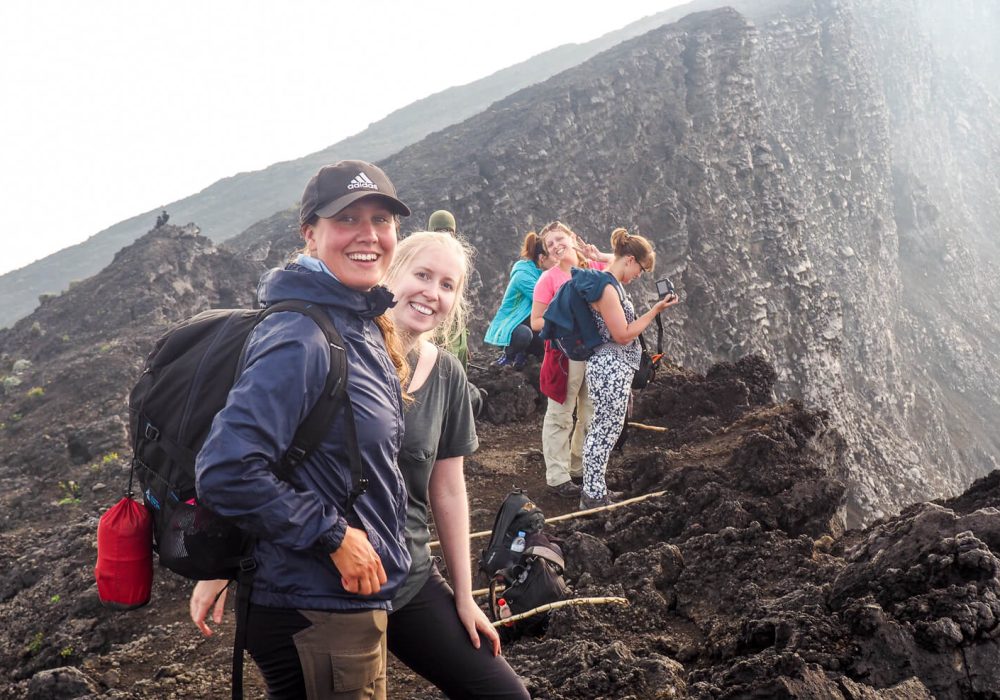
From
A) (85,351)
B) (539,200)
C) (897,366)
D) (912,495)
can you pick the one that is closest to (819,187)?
(897,366)

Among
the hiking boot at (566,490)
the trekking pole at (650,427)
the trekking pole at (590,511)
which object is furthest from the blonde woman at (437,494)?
the trekking pole at (650,427)

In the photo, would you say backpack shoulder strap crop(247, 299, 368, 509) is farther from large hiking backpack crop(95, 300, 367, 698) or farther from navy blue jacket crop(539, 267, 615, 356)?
navy blue jacket crop(539, 267, 615, 356)

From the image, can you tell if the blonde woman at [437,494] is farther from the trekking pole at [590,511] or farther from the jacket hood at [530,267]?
the jacket hood at [530,267]

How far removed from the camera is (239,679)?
1.93 m

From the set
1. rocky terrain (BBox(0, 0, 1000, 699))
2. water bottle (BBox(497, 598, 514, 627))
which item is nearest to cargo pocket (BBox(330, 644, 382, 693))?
rocky terrain (BBox(0, 0, 1000, 699))

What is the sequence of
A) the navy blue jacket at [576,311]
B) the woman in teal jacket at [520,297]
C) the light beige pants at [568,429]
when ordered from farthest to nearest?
the woman in teal jacket at [520,297], the light beige pants at [568,429], the navy blue jacket at [576,311]

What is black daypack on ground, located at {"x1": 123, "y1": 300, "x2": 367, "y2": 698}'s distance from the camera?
1752 mm

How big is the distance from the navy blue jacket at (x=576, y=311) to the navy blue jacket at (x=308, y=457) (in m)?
3.90

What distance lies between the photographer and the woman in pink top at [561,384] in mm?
6613

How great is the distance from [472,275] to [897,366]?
23.0 meters

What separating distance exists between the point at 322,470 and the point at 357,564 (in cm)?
24

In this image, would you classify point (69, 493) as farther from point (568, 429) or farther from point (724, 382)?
point (724, 382)

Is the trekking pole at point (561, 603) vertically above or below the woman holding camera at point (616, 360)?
below

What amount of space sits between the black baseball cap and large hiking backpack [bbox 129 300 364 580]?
31 centimetres
